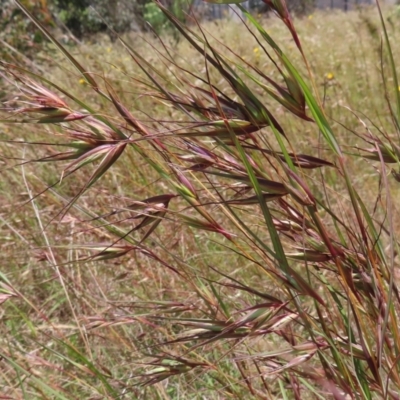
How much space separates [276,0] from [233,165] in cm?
18

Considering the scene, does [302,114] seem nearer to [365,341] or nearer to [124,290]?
[365,341]

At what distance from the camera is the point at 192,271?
1.22 meters

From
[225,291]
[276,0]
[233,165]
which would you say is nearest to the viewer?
[276,0]

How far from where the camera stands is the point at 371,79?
3.28 meters

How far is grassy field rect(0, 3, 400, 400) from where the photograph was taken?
62 centimetres

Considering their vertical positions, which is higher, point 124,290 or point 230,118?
point 230,118

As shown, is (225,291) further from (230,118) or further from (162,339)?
(230,118)

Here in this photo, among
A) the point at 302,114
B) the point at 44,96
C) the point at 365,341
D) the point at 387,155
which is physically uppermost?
the point at 44,96

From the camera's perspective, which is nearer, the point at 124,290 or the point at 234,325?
the point at 234,325

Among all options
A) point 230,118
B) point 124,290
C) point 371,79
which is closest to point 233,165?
point 230,118

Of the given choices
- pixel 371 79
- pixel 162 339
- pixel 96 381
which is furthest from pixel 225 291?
pixel 371 79

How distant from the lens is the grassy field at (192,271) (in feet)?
2.03

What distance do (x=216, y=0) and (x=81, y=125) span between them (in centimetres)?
21

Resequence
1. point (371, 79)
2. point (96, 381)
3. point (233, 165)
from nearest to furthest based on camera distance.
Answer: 1. point (233, 165)
2. point (96, 381)
3. point (371, 79)
